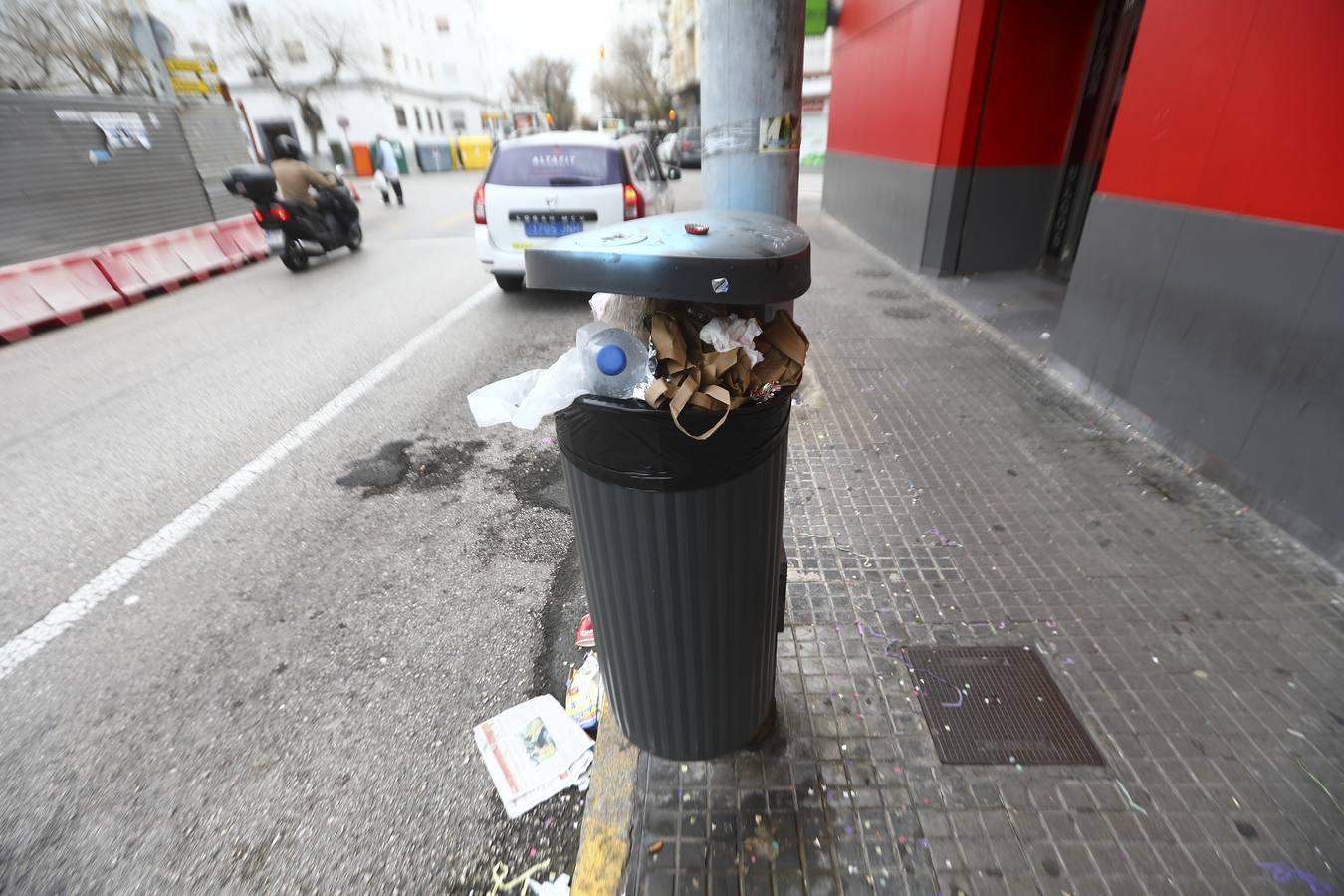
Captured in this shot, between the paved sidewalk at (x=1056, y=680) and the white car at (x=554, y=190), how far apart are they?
4275 mm

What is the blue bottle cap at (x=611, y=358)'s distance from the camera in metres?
1.49

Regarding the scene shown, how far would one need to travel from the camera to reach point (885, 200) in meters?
10.1

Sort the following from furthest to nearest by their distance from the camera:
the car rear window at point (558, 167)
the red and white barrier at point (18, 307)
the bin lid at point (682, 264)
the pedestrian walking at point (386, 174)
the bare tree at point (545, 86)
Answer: the bare tree at point (545, 86)
the pedestrian walking at point (386, 174)
the red and white barrier at point (18, 307)
the car rear window at point (558, 167)
the bin lid at point (682, 264)

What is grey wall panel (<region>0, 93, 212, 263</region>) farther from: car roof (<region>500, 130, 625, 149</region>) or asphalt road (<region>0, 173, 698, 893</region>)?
car roof (<region>500, 130, 625, 149</region>)

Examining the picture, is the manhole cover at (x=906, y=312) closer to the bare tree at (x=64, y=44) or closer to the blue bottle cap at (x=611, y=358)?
the blue bottle cap at (x=611, y=358)

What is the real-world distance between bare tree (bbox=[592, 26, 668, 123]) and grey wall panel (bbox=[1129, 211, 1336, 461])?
60.0 m

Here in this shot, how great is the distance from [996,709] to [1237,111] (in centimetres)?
361

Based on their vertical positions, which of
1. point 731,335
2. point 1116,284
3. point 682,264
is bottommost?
point 1116,284

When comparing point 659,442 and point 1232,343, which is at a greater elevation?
point 659,442

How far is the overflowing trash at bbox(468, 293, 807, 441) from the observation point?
4.84ft

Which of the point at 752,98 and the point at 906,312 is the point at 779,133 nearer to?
the point at 752,98

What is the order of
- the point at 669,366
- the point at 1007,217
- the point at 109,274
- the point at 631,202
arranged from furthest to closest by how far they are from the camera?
the point at 109,274 < the point at 1007,217 < the point at 631,202 < the point at 669,366

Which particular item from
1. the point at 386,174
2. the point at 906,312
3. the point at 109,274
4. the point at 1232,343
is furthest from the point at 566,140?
the point at 386,174

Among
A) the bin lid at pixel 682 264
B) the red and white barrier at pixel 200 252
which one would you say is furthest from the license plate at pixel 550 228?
the red and white barrier at pixel 200 252
